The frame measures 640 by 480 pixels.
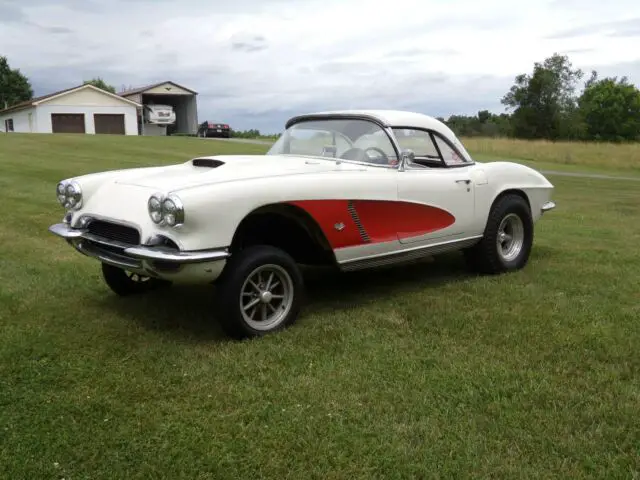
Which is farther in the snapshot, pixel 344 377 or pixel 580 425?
pixel 344 377

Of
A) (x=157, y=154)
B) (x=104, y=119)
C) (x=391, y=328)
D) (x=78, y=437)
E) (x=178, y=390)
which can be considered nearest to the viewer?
(x=78, y=437)

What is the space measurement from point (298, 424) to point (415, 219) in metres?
2.52

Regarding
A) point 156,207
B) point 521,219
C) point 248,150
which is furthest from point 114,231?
point 248,150

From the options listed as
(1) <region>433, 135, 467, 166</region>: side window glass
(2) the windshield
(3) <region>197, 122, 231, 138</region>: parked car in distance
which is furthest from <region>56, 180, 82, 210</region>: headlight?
(3) <region>197, 122, 231, 138</region>: parked car in distance

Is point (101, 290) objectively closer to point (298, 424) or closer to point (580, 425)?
point (298, 424)

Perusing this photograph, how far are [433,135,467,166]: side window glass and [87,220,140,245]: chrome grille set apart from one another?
311 centimetres

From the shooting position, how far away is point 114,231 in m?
4.34

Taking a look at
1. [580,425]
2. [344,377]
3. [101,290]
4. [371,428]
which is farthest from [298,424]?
[101,290]

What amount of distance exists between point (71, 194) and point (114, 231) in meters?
0.71

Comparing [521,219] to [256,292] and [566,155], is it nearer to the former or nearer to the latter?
[256,292]

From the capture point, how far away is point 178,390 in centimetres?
347

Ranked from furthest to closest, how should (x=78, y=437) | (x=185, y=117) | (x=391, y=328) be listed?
(x=185, y=117)
(x=391, y=328)
(x=78, y=437)

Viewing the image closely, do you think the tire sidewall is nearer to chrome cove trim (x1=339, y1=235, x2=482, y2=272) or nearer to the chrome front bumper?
chrome cove trim (x1=339, y1=235, x2=482, y2=272)

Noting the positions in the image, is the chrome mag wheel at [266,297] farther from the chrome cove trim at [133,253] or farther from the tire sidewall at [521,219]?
the tire sidewall at [521,219]
